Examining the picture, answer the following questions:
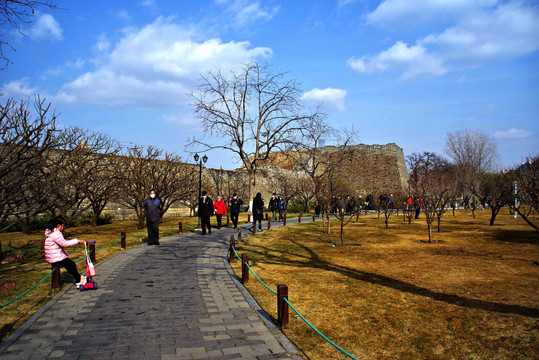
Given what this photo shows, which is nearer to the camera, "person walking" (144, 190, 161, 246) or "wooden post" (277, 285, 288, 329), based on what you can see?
"wooden post" (277, 285, 288, 329)

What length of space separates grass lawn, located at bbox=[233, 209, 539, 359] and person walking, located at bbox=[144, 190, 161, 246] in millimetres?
3055

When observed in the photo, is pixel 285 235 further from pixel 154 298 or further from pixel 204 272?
pixel 154 298

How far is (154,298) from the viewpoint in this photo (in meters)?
7.01

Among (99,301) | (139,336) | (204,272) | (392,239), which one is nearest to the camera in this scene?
(139,336)

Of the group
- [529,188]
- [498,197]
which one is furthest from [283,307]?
[498,197]

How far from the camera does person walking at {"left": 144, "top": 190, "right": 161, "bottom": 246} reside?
1295cm

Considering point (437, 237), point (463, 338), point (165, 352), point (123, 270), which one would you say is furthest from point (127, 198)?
point (463, 338)

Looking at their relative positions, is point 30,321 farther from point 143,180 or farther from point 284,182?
point 284,182

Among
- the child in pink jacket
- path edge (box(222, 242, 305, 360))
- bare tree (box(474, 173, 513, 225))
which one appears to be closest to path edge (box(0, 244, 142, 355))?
the child in pink jacket

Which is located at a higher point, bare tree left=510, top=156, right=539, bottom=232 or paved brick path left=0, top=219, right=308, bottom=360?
bare tree left=510, top=156, right=539, bottom=232

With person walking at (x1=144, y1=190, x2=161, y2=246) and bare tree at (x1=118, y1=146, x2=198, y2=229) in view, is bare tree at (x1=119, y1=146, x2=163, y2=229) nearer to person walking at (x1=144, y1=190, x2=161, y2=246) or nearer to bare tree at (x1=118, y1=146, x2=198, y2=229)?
bare tree at (x1=118, y1=146, x2=198, y2=229)

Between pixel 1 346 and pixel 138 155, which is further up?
pixel 138 155

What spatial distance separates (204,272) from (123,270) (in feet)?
6.54

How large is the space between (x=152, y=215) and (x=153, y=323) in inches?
304
